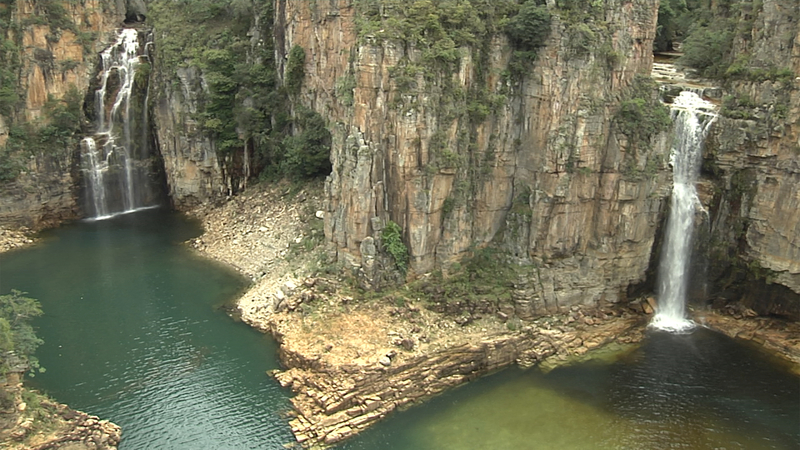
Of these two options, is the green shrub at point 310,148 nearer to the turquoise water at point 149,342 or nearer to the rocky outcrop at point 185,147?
the rocky outcrop at point 185,147

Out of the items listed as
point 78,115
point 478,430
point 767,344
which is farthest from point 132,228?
point 767,344

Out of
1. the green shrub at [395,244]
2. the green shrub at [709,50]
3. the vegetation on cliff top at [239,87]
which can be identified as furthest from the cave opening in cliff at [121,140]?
the green shrub at [709,50]

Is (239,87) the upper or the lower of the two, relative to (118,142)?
upper

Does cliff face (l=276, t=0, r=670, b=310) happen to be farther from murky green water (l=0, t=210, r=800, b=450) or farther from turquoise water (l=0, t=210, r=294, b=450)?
turquoise water (l=0, t=210, r=294, b=450)

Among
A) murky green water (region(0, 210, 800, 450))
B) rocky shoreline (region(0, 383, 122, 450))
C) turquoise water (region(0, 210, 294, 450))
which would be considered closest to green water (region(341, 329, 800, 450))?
murky green water (region(0, 210, 800, 450))

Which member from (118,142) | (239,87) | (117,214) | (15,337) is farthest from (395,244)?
(118,142)

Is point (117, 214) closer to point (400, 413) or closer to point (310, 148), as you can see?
point (310, 148)
